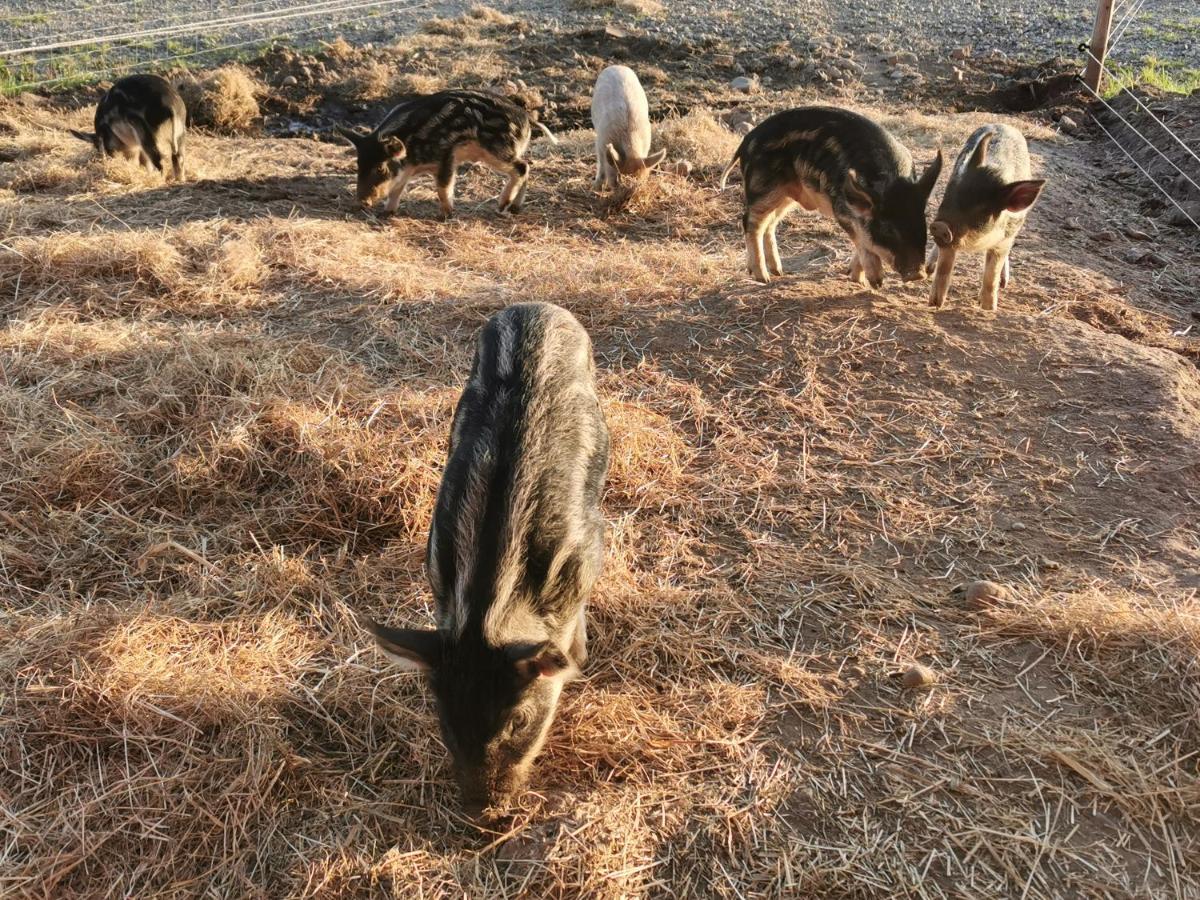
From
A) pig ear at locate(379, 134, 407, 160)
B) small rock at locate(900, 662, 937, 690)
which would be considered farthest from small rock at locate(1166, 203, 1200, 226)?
pig ear at locate(379, 134, 407, 160)

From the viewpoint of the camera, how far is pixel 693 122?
11.6 metres

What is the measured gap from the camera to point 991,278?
645 centimetres

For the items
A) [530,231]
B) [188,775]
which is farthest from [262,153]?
[188,775]

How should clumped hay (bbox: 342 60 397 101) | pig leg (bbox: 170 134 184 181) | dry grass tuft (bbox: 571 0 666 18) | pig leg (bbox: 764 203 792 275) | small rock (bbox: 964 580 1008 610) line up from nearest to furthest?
small rock (bbox: 964 580 1008 610) < pig leg (bbox: 764 203 792 275) < pig leg (bbox: 170 134 184 181) < clumped hay (bbox: 342 60 397 101) < dry grass tuft (bbox: 571 0 666 18)

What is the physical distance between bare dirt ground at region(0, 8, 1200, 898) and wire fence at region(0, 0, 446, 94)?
7387 mm

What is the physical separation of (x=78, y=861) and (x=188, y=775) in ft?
1.27

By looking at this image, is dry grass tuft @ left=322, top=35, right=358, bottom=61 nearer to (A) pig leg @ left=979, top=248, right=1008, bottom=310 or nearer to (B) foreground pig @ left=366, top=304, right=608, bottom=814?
(A) pig leg @ left=979, top=248, right=1008, bottom=310

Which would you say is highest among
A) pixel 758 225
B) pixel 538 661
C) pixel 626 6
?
pixel 626 6

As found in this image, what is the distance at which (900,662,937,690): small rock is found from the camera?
3465 mm

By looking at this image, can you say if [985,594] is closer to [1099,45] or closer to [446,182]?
[446,182]

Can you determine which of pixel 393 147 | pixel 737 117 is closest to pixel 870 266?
pixel 393 147

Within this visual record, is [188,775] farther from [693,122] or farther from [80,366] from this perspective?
[693,122]

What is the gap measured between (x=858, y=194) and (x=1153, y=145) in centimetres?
635

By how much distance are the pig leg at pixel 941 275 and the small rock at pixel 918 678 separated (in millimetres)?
3610
